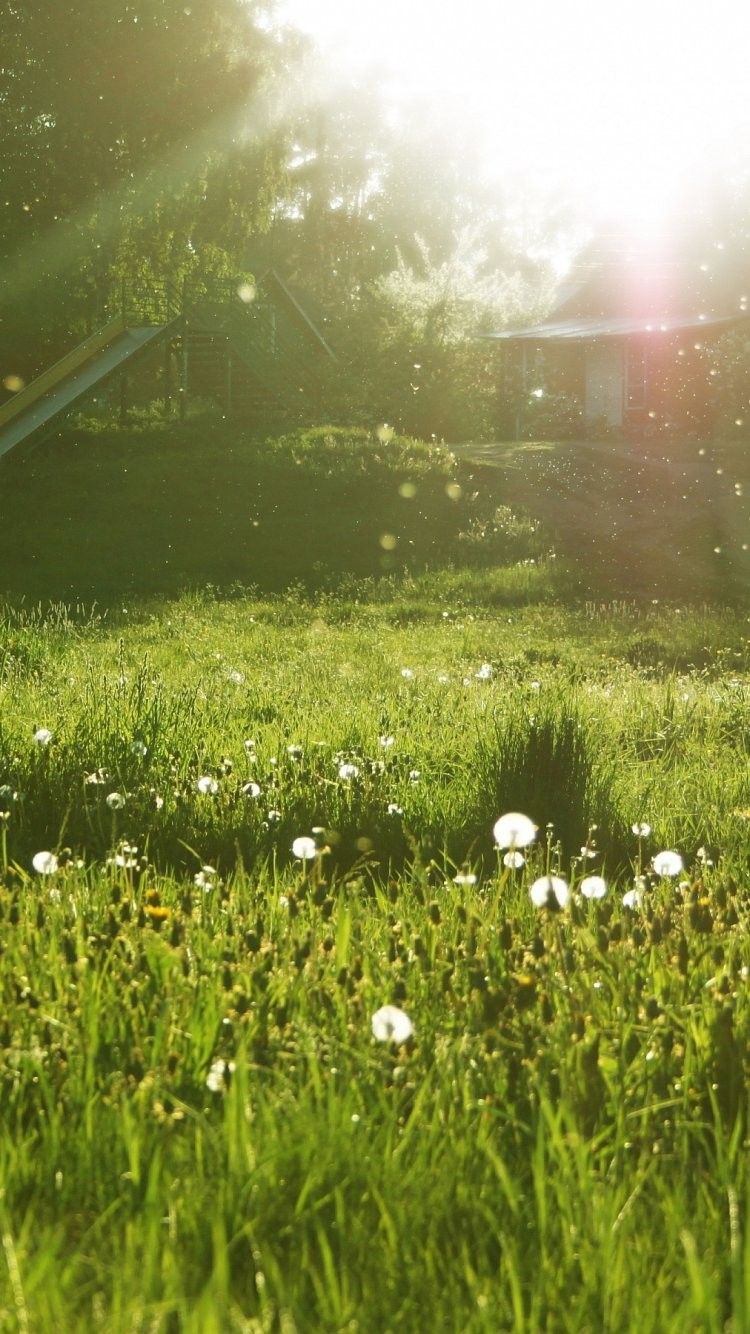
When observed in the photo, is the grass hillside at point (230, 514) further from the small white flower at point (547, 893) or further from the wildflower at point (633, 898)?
the small white flower at point (547, 893)

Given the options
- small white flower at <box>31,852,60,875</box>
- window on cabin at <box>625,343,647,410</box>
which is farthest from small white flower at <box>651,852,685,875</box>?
window on cabin at <box>625,343,647,410</box>

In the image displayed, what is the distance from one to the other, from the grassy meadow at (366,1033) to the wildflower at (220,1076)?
0.01m

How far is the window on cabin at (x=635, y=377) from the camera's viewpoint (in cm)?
4266

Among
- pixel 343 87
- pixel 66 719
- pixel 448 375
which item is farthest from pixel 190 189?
pixel 343 87

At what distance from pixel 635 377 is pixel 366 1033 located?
4248 cm

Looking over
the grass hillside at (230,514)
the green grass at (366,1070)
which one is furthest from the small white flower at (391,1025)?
the grass hillside at (230,514)

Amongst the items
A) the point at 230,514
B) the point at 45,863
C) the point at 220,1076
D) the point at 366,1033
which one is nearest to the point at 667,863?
the point at 366,1033

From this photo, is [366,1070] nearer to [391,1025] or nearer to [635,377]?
[391,1025]

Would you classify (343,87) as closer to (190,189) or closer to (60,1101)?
(190,189)

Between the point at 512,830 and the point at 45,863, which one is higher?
the point at 512,830

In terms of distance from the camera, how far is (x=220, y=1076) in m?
2.29

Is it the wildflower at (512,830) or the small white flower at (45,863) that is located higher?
the wildflower at (512,830)

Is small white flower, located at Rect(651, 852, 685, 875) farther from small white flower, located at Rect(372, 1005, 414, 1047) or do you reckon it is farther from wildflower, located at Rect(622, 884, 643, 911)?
small white flower, located at Rect(372, 1005, 414, 1047)

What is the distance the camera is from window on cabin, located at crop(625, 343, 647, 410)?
4266 cm
